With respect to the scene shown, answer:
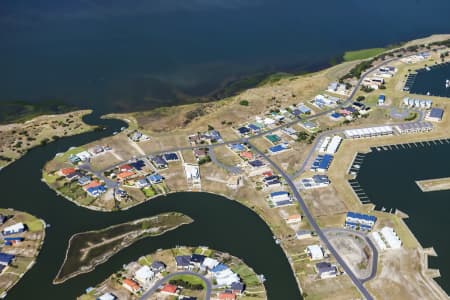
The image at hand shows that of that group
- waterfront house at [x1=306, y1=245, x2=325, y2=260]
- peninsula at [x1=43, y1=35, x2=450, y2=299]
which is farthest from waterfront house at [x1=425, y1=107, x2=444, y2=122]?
waterfront house at [x1=306, y1=245, x2=325, y2=260]

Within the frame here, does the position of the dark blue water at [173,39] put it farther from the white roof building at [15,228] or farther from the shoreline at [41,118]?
the white roof building at [15,228]

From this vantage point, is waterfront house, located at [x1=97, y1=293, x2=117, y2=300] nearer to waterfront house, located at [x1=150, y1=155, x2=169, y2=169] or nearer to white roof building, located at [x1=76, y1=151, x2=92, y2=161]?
waterfront house, located at [x1=150, y1=155, x2=169, y2=169]

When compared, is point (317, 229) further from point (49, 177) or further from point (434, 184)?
point (49, 177)

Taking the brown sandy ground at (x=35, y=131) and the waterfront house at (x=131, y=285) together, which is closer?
the waterfront house at (x=131, y=285)

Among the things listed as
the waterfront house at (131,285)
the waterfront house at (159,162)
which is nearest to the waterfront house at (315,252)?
the waterfront house at (131,285)

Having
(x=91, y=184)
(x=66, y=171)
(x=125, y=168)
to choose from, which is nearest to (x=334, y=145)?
(x=125, y=168)
